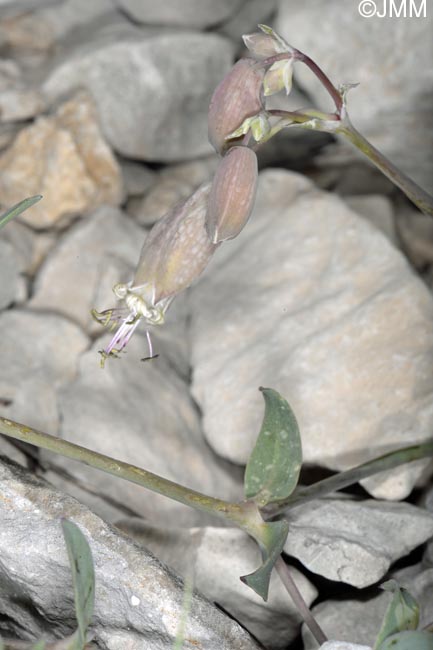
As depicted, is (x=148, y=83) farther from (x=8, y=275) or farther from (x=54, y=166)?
(x=8, y=275)

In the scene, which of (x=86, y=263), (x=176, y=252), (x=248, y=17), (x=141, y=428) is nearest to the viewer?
(x=176, y=252)

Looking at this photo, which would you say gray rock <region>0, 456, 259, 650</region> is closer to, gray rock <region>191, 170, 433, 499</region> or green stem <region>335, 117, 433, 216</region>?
gray rock <region>191, 170, 433, 499</region>

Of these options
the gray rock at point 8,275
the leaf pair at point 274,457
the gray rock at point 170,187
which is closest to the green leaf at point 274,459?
the leaf pair at point 274,457

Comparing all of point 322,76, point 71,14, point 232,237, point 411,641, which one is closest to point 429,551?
point 411,641

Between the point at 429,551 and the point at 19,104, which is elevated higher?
the point at 19,104

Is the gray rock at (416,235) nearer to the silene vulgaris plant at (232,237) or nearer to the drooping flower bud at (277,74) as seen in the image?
the silene vulgaris plant at (232,237)

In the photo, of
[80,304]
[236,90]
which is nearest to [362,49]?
[80,304]
